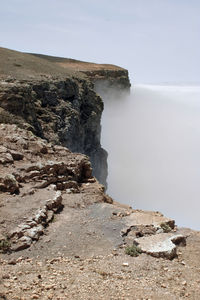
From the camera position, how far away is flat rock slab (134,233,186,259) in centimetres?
704

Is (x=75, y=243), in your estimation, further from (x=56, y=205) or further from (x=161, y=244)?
(x=56, y=205)

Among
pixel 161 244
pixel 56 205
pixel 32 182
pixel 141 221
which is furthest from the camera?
pixel 32 182

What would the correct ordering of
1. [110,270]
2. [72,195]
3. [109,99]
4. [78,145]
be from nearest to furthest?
[110,270]
[72,195]
[78,145]
[109,99]

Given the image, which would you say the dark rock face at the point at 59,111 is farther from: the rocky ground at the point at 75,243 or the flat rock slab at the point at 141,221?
the flat rock slab at the point at 141,221

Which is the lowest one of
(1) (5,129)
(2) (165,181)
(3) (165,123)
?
(2) (165,181)

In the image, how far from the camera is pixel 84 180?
12164 mm

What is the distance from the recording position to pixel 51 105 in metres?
21.8

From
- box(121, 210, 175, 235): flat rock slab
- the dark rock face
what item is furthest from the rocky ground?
the dark rock face

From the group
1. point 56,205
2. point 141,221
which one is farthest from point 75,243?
point 141,221

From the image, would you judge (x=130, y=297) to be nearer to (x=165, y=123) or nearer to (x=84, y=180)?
(x=84, y=180)

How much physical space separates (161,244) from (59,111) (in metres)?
15.6

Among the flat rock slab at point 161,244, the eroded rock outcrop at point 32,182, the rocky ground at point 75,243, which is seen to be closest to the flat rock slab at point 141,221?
the rocky ground at point 75,243

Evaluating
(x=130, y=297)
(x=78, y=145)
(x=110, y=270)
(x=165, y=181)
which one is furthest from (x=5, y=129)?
(x=165, y=181)

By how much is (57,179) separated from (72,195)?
0.77m
